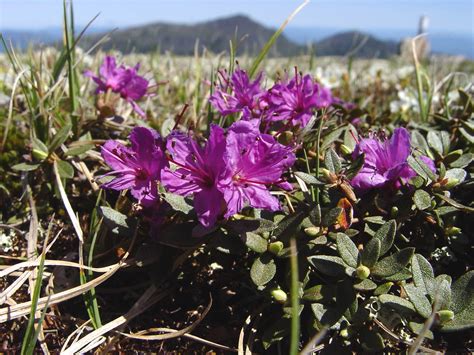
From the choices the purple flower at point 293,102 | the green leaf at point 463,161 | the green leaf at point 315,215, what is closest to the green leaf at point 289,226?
the green leaf at point 315,215

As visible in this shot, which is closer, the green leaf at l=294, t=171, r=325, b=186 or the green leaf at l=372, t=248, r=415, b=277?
the green leaf at l=372, t=248, r=415, b=277

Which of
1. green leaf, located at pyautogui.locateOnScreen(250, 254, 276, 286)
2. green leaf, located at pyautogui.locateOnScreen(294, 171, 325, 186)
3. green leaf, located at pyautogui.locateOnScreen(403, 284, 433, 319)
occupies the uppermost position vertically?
green leaf, located at pyautogui.locateOnScreen(294, 171, 325, 186)

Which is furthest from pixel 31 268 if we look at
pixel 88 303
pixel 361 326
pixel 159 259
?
pixel 361 326

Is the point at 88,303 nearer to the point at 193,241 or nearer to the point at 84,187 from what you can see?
the point at 193,241

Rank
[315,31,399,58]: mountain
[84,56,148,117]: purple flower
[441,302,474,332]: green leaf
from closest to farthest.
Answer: [441,302,474,332]: green leaf → [84,56,148,117]: purple flower → [315,31,399,58]: mountain

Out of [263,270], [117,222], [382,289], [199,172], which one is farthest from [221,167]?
[382,289]

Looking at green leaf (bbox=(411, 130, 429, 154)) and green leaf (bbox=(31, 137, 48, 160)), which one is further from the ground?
green leaf (bbox=(411, 130, 429, 154))

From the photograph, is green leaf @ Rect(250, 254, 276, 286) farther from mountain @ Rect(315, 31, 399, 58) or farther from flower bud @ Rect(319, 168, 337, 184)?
mountain @ Rect(315, 31, 399, 58)

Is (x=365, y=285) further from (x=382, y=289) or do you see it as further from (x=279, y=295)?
(x=279, y=295)

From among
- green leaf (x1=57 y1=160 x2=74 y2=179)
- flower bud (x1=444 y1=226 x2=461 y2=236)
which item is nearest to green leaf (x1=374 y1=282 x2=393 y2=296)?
flower bud (x1=444 y1=226 x2=461 y2=236)
